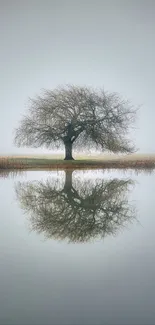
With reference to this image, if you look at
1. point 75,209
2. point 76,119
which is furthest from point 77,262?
point 76,119

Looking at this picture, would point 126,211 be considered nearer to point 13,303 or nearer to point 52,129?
point 13,303

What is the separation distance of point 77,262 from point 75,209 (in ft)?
10.8

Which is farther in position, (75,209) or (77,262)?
(75,209)

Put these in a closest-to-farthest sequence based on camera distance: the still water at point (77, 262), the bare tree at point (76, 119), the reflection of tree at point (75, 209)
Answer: the still water at point (77, 262) → the reflection of tree at point (75, 209) → the bare tree at point (76, 119)

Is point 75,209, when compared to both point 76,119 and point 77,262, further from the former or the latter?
point 76,119

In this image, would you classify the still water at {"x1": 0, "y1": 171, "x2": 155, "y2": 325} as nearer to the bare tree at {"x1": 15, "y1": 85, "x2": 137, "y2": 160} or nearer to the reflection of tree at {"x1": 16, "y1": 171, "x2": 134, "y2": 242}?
the reflection of tree at {"x1": 16, "y1": 171, "x2": 134, "y2": 242}

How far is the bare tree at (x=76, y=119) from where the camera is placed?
891 inches

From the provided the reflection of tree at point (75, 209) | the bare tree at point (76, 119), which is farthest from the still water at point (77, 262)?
the bare tree at point (76, 119)

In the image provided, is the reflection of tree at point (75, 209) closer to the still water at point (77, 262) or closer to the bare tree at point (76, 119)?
the still water at point (77, 262)

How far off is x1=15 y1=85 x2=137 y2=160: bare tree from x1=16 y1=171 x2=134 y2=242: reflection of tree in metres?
11.1

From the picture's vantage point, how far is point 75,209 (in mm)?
→ 7547

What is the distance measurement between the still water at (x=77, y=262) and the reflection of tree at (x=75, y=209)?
0.04 ft

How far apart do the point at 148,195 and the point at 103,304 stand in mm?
6647

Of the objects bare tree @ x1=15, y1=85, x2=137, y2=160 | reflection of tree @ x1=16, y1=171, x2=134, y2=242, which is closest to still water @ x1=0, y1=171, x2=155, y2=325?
reflection of tree @ x1=16, y1=171, x2=134, y2=242
